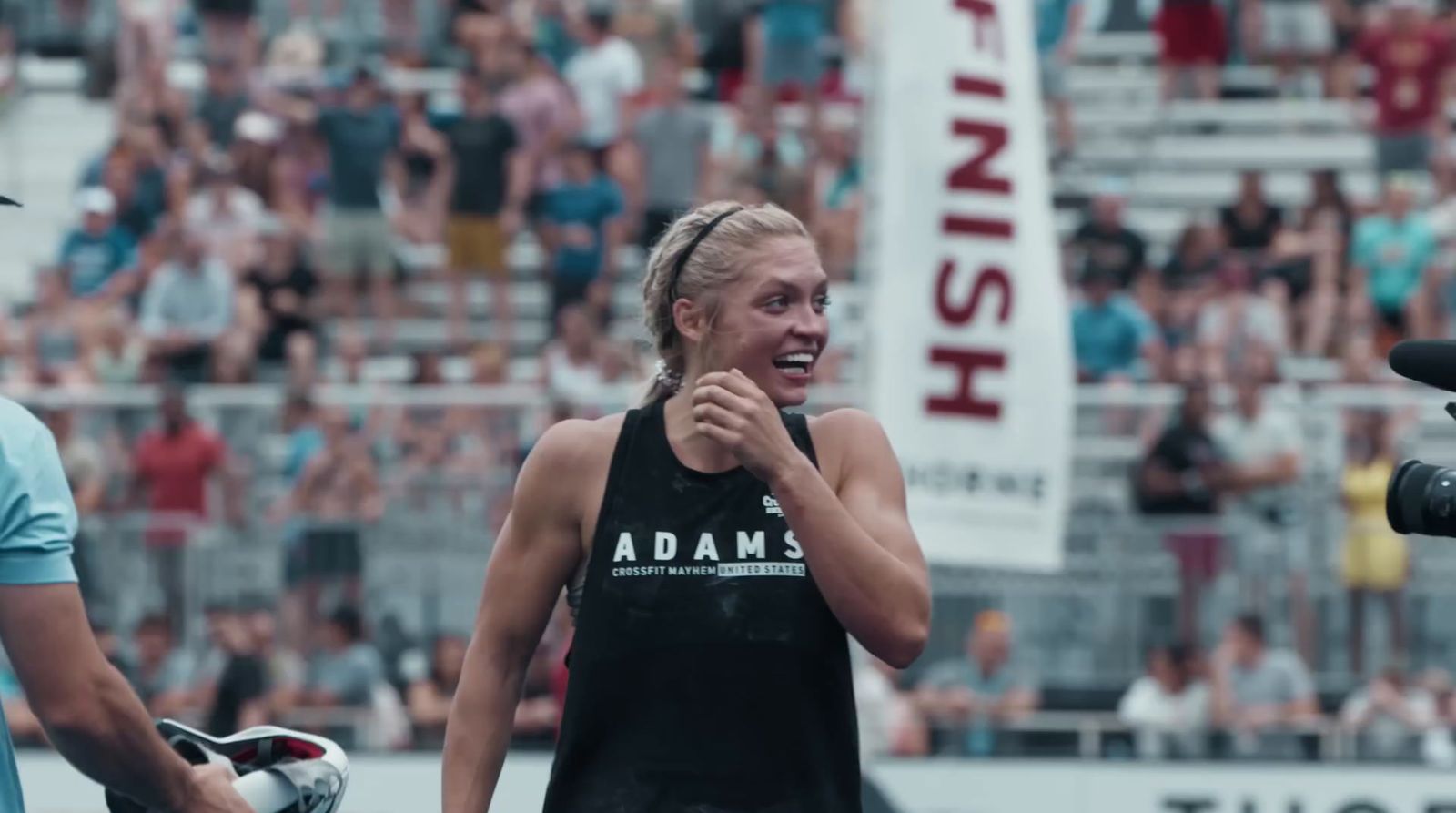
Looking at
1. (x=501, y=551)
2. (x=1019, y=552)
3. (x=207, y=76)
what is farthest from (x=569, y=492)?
(x=207, y=76)

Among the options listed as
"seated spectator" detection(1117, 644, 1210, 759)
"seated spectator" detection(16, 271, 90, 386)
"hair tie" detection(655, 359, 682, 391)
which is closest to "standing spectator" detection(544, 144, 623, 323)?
"seated spectator" detection(16, 271, 90, 386)

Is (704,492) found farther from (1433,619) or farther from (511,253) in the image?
(511,253)

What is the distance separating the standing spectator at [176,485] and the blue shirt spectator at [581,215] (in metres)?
2.73

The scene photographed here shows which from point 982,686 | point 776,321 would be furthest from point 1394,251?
point 776,321

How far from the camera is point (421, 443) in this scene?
1296 cm

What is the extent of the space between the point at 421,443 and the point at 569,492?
28.9 ft

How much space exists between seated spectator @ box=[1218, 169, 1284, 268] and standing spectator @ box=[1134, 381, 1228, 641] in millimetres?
2502

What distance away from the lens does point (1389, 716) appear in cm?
1180

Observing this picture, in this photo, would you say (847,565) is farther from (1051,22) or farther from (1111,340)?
(1051,22)

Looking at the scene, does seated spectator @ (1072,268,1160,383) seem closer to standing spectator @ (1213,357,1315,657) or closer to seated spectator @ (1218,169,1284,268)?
standing spectator @ (1213,357,1315,657)

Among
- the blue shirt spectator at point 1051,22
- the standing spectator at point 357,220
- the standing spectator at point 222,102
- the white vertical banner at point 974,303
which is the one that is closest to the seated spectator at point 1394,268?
the blue shirt spectator at point 1051,22

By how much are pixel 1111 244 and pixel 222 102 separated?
5.70 m

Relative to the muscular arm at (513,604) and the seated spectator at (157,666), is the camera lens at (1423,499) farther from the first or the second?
the seated spectator at (157,666)

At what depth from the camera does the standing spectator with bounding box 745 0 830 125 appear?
1631cm
